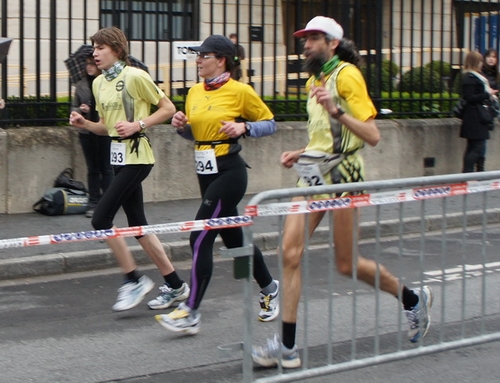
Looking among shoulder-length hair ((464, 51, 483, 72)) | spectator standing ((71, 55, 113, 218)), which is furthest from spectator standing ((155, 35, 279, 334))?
shoulder-length hair ((464, 51, 483, 72))

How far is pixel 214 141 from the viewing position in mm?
5984

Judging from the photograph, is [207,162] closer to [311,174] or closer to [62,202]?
[311,174]

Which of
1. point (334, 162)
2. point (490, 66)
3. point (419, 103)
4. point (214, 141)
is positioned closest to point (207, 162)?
point (214, 141)

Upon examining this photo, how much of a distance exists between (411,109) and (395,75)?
54 centimetres

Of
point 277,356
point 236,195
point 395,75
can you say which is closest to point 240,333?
point 236,195

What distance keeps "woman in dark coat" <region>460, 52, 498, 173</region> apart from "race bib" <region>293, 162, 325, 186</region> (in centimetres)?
Answer: 751

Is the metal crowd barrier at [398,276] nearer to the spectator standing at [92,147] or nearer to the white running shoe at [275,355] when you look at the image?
the white running shoe at [275,355]

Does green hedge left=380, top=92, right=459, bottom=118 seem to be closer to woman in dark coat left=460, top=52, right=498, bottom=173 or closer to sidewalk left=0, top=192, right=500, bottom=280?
woman in dark coat left=460, top=52, right=498, bottom=173

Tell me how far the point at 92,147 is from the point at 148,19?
1.81 metres

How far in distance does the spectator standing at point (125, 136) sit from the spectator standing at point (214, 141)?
0.56m

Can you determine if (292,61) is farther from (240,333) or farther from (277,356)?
(277,356)

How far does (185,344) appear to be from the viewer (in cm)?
587

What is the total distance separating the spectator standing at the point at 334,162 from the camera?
4934 mm

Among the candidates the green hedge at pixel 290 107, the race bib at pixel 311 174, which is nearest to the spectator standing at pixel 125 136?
the race bib at pixel 311 174
